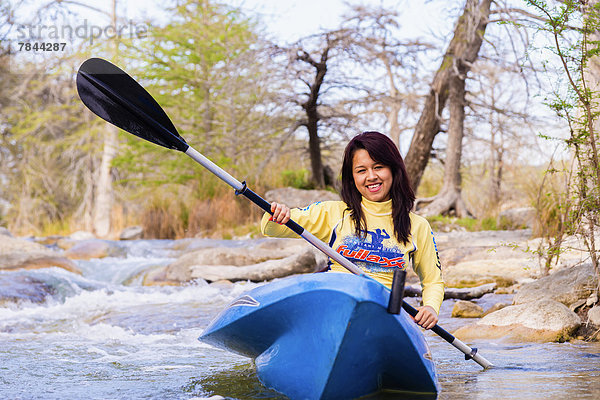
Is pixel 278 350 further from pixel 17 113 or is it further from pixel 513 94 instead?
pixel 17 113

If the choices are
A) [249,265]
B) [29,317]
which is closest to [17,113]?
[249,265]

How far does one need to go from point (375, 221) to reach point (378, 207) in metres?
0.07

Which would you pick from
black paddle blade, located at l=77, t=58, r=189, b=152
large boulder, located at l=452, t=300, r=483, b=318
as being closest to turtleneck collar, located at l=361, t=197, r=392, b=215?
black paddle blade, located at l=77, t=58, r=189, b=152

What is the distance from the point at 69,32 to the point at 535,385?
54.0ft

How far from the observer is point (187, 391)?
240cm

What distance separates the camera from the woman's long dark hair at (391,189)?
2.37 meters

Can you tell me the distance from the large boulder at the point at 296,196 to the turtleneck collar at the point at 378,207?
8683mm

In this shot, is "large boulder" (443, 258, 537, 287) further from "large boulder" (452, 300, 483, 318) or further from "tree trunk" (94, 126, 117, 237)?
"tree trunk" (94, 126, 117, 237)

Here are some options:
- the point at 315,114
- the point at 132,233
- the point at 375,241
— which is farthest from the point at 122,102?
the point at 132,233

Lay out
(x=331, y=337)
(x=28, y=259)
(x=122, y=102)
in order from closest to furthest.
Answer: (x=331, y=337) → (x=122, y=102) → (x=28, y=259)

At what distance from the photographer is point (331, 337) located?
1.89 meters

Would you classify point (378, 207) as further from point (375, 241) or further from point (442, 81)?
point (442, 81)

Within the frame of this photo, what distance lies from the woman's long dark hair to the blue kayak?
44 centimetres

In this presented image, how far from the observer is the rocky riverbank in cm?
344
